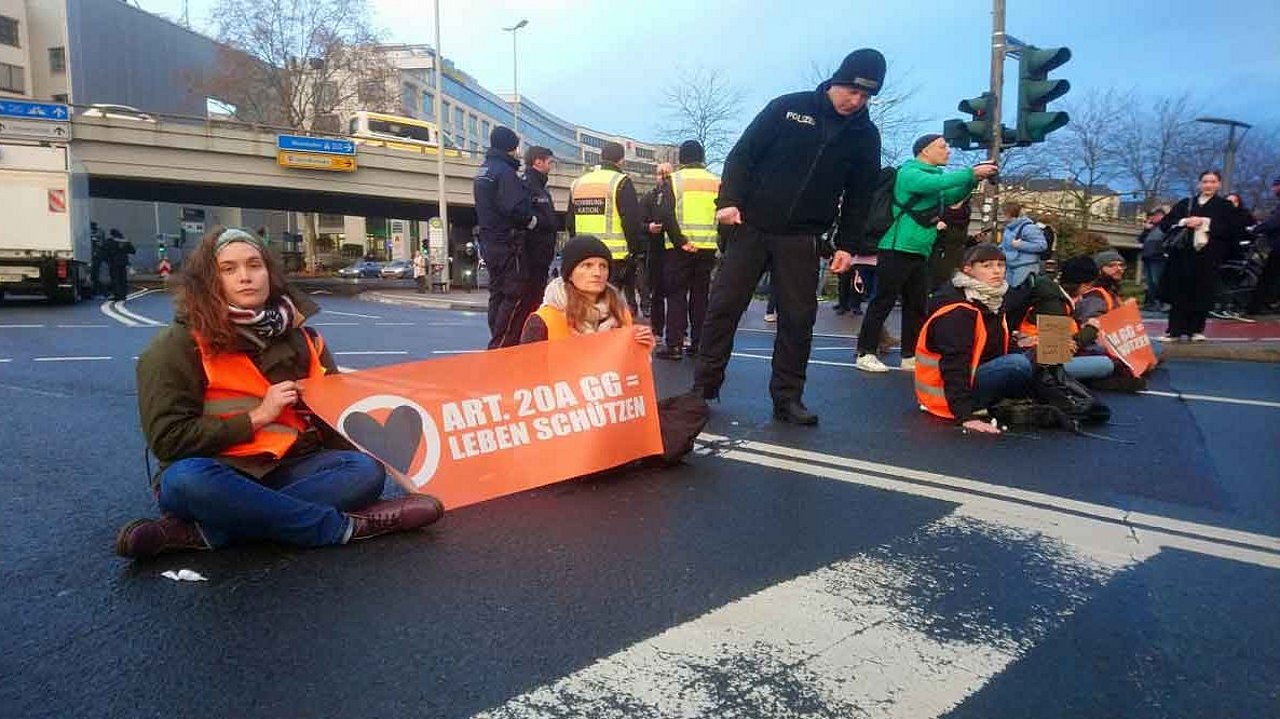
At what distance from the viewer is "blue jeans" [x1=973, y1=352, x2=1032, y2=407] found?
508 cm

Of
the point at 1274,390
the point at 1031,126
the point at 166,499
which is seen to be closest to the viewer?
the point at 166,499

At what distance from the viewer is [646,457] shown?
405cm

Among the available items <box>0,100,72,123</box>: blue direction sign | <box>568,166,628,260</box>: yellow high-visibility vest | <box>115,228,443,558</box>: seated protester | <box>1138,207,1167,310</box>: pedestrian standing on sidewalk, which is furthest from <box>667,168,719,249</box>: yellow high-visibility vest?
<box>0,100,72,123</box>: blue direction sign

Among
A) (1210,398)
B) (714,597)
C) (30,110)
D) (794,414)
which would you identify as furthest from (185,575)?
(30,110)

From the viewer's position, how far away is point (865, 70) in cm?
463

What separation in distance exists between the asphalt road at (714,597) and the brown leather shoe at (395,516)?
0.05 metres

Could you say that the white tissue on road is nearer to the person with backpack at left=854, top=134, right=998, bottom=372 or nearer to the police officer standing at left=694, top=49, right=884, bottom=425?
the police officer standing at left=694, top=49, right=884, bottom=425

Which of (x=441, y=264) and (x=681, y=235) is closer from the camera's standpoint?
(x=681, y=235)

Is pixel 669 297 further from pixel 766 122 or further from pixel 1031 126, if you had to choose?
pixel 1031 126

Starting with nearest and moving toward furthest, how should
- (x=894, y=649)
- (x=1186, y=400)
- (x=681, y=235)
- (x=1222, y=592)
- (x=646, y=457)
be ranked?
(x=894, y=649) < (x=1222, y=592) < (x=646, y=457) < (x=1186, y=400) < (x=681, y=235)

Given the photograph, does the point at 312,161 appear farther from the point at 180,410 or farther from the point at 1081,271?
the point at 180,410

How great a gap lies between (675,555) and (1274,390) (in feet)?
19.8

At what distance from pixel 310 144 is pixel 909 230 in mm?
29267

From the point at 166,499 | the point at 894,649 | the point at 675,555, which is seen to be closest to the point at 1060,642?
the point at 894,649
